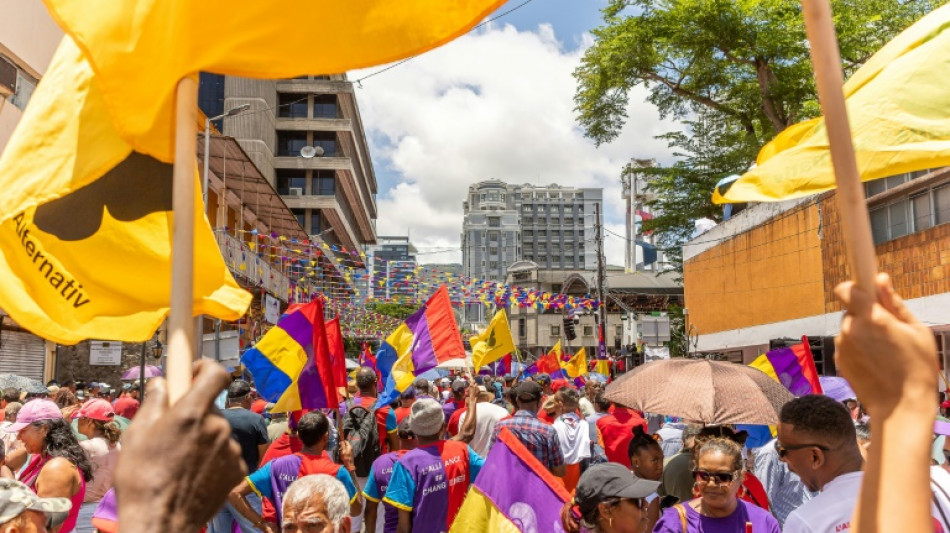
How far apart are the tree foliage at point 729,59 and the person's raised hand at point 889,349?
18302 mm

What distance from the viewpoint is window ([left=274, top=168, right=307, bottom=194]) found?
53438mm

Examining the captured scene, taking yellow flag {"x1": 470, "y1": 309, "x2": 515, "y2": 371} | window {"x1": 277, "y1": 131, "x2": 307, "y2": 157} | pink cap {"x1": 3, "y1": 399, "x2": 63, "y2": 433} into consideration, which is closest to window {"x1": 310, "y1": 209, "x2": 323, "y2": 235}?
window {"x1": 277, "y1": 131, "x2": 307, "y2": 157}

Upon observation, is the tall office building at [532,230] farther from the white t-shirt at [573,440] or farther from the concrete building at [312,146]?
the white t-shirt at [573,440]

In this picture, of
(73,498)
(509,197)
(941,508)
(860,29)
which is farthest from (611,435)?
(509,197)

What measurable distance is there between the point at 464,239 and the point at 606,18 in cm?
17590

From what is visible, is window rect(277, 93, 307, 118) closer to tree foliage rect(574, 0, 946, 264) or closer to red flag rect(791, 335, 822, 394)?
tree foliage rect(574, 0, 946, 264)

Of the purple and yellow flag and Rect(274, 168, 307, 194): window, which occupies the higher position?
Rect(274, 168, 307, 194): window

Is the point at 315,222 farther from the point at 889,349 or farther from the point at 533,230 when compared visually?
the point at 533,230

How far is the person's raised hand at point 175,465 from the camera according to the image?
54.3 inches

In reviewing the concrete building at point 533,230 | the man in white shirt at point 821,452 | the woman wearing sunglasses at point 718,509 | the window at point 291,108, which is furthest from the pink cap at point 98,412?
the concrete building at point 533,230

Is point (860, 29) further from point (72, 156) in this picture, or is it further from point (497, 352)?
point (72, 156)

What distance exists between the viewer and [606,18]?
22.3m

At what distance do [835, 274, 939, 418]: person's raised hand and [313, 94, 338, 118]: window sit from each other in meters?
54.9

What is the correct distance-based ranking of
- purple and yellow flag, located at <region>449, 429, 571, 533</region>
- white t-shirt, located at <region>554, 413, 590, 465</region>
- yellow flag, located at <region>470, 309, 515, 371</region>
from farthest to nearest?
yellow flag, located at <region>470, 309, 515, 371</region> → white t-shirt, located at <region>554, 413, 590, 465</region> → purple and yellow flag, located at <region>449, 429, 571, 533</region>
